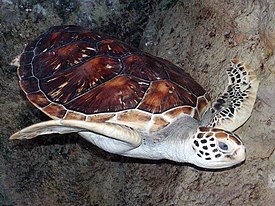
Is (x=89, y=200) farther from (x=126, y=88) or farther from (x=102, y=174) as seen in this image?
(x=126, y=88)

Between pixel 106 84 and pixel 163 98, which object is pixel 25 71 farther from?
pixel 163 98

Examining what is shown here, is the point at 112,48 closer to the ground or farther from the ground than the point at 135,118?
farther from the ground

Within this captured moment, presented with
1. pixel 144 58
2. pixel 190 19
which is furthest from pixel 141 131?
pixel 190 19

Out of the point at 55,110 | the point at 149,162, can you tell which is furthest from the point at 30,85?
the point at 149,162

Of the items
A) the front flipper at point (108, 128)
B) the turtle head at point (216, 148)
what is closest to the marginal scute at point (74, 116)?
the front flipper at point (108, 128)

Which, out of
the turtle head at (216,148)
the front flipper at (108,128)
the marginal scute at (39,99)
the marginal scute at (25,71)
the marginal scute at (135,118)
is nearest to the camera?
the turtle head at (216,148)

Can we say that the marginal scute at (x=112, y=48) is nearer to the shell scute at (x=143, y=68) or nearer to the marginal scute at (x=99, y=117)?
the shell scute at (x=143, y=68)

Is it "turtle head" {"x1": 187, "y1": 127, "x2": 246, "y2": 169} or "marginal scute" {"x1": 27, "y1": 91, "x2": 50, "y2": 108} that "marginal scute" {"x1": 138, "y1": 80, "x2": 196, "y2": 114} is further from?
"marginal scute" {"x1": 27, "y1": 91, "x2": 50, "y2": 108}
